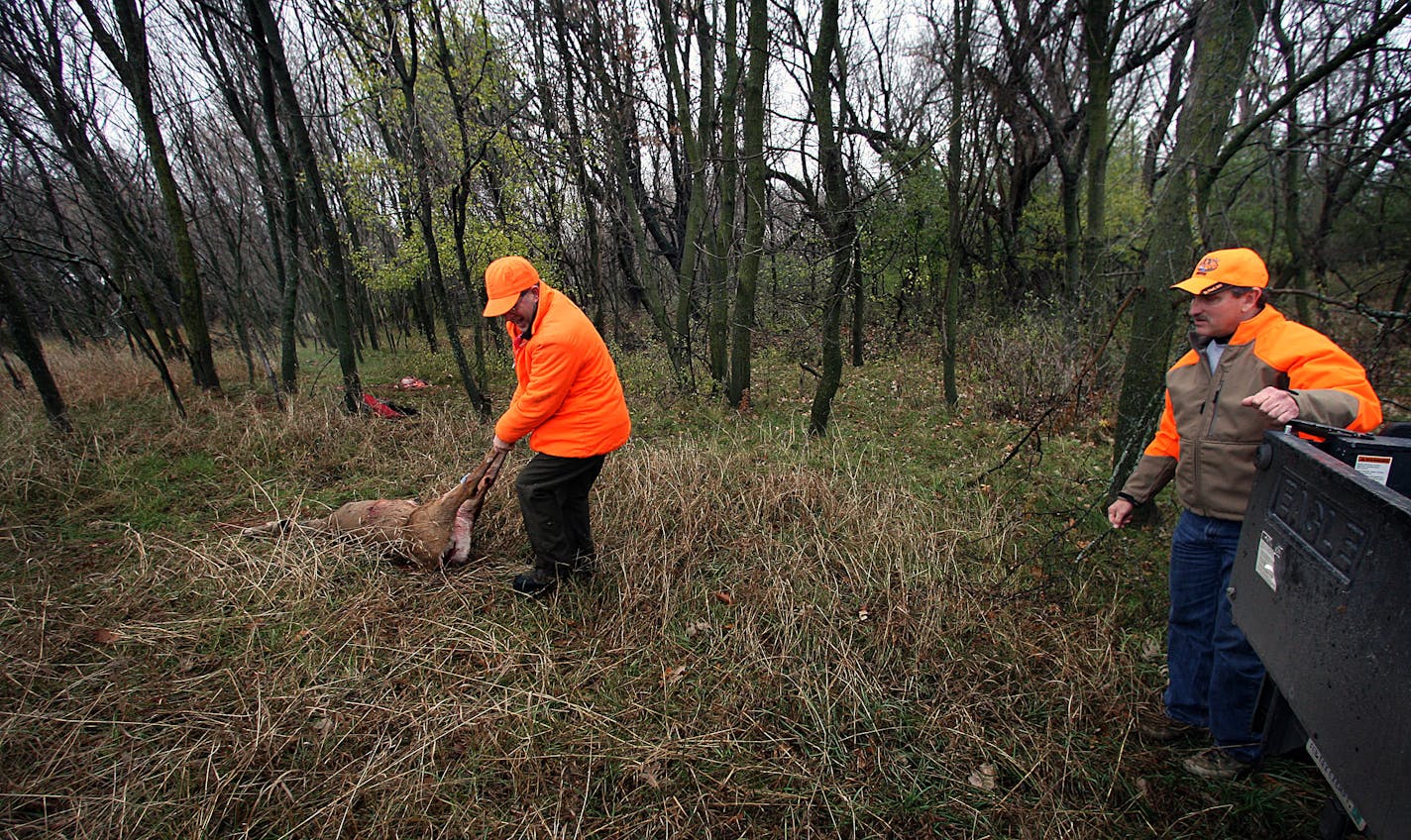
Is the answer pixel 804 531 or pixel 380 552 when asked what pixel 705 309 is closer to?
pixel 804 531

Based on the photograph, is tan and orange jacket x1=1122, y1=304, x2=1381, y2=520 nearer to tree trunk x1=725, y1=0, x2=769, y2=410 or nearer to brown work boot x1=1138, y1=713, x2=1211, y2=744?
brown work boot x1=1138, y1=713, x2=1211, y2=744

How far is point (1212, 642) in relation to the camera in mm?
2158

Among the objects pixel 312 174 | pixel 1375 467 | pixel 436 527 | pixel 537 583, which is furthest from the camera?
pixel 312 174

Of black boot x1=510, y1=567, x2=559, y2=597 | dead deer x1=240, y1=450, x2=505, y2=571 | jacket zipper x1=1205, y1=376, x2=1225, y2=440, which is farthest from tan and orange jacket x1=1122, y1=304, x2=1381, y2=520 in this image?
dead deer x1=240, y1=450, x2=505, y2=571

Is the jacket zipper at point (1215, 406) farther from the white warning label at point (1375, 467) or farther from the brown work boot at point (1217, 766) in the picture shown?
the brown work boot at point (1217, 766)

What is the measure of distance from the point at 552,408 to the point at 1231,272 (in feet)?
9.59

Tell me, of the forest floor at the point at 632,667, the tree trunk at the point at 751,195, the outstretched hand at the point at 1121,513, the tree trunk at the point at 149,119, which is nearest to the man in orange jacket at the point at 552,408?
the forest floor at the point at 632,667

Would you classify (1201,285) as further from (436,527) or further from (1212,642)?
(436,527)

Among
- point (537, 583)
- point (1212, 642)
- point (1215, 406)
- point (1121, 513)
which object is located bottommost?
point (537, 583)

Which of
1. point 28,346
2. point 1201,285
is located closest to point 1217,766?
point 1201,285

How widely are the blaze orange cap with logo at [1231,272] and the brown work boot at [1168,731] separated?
1830mm

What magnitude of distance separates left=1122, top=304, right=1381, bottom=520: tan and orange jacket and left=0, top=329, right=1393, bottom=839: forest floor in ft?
3.77

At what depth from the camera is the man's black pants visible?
3.18 meters

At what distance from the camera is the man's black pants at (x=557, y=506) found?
3.18m
